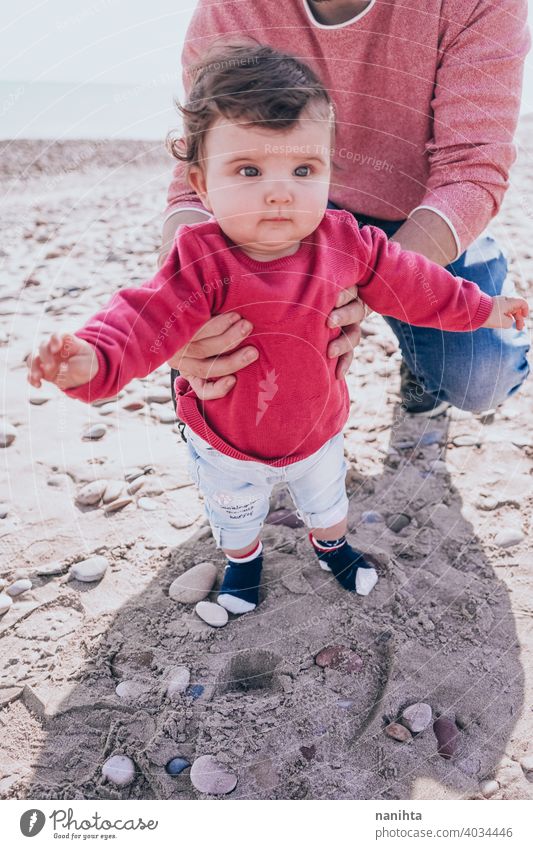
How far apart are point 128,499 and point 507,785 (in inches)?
57.1

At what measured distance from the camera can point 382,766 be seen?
164 centimetres

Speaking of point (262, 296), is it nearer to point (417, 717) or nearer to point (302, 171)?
point (302, 171)

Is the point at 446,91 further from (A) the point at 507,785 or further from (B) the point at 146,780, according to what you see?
(B) the point at 146,780

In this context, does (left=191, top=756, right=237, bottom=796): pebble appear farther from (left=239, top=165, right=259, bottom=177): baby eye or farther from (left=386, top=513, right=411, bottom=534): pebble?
(left=239, top=165, right=259, bottom=177): baby eye

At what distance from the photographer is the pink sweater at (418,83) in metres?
2.10

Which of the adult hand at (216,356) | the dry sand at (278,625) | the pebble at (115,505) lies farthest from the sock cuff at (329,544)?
the pebble at (115,505)

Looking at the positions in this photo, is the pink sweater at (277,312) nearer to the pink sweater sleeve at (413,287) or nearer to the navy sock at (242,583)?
the pink sweater sleeve at (413,287)

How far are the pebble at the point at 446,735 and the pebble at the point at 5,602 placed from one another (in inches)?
47.8

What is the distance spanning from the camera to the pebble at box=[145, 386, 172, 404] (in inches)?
118

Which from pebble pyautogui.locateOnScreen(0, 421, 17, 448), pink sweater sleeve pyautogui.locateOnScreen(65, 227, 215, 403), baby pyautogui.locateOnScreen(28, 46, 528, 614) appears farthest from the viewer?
pebble pyautogui.locateOnScreen(0, 421, 17, 448)

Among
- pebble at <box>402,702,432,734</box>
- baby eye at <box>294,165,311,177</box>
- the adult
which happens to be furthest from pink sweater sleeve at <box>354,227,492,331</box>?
pebble at <box>402,702,432,734</box>

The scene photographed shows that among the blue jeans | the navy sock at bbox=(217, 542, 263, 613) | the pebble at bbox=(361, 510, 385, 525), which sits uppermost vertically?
the blue jeans

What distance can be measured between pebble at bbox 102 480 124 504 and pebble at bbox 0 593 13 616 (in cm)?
50

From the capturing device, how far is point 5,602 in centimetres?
208
